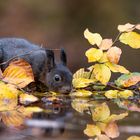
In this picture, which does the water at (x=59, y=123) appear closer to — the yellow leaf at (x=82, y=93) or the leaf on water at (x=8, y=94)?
the leaf on water at (x=8, y=94)

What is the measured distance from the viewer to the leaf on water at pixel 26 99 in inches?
189

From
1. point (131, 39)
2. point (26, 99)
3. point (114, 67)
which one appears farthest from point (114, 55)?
point (26, 99)

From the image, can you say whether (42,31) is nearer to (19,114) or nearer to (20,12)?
(20,12)

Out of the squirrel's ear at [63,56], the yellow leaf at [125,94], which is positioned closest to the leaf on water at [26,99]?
the yellow leaf at [125,94]

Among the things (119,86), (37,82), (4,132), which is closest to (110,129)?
(4,132)

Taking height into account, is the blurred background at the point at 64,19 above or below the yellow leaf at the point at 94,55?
above

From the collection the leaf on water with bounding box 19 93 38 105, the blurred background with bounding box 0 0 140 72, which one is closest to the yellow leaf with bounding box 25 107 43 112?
the leaf on water with bounding box 19 93 38 105

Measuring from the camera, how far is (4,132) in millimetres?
3836

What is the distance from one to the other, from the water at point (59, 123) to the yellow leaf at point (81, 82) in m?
0.42

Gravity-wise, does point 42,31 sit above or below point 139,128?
above

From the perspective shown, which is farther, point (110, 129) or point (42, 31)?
point (42, 31)

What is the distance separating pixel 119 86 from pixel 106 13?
8.25 meters

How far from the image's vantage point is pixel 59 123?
161 inches

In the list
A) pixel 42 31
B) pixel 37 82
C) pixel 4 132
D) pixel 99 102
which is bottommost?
pixel 4 132
